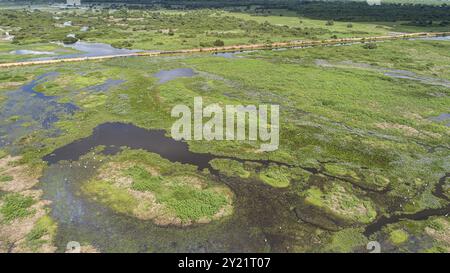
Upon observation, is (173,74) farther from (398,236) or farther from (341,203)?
(398,236)

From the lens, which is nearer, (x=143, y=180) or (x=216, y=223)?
(x=216, y=223)

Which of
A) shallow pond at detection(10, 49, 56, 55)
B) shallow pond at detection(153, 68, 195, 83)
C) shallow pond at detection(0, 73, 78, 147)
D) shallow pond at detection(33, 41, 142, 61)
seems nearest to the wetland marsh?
shallow pond at detection(0, 73, 78, 147)

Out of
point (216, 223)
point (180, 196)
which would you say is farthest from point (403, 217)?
point (180, 196)

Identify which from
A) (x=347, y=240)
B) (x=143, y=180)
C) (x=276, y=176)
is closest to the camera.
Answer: (x=347, y=240)

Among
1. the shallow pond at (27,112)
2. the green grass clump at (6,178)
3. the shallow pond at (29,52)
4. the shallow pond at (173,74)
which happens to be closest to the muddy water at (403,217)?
the green grass clump at (6,178)

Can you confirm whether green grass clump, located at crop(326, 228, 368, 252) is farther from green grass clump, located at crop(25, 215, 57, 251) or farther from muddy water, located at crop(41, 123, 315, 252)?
green grass clump, located at crop(25, 215, 57, 251)

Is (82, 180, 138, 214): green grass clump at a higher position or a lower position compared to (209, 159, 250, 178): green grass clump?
lower
